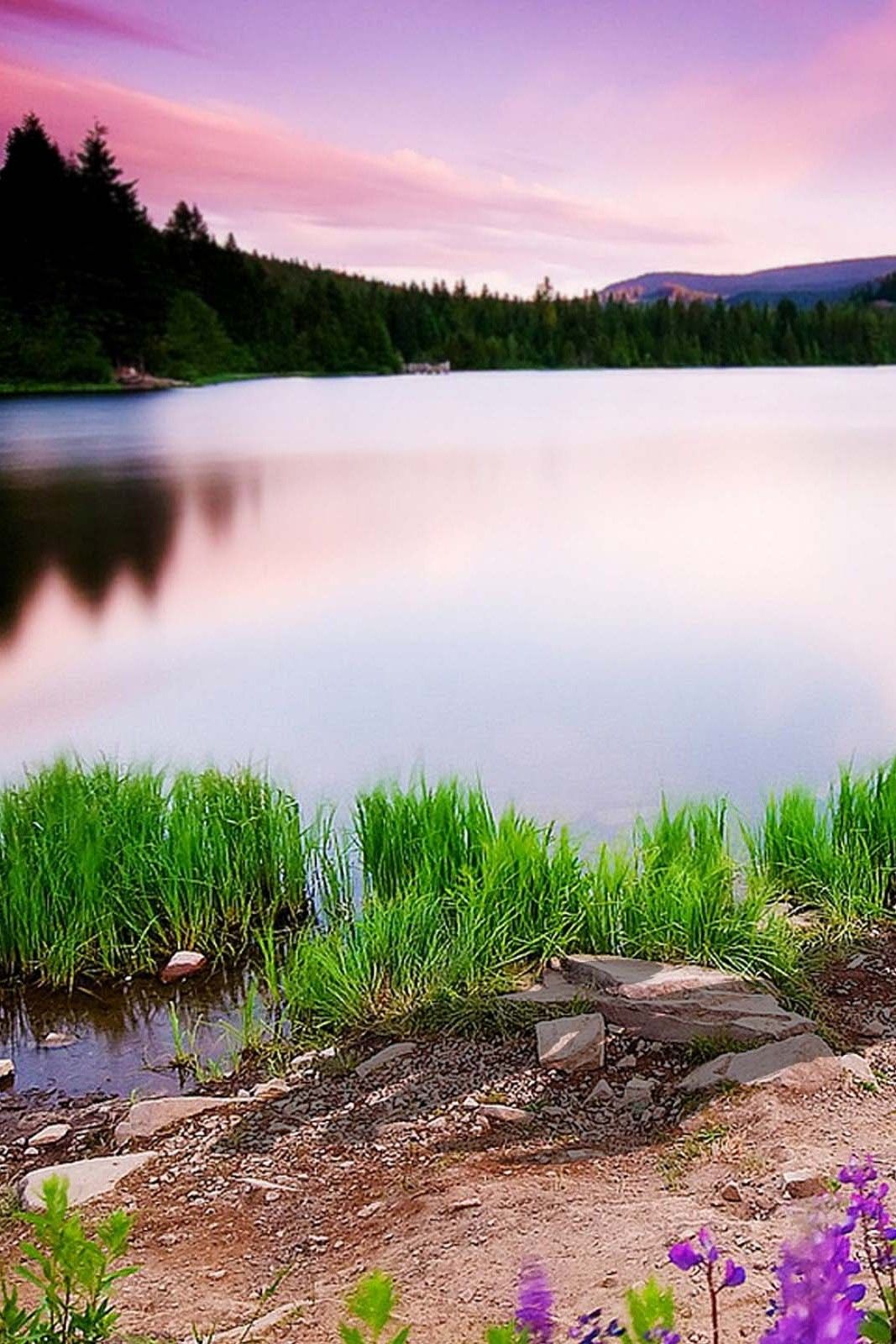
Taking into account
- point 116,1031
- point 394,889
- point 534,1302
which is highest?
point 534,1302

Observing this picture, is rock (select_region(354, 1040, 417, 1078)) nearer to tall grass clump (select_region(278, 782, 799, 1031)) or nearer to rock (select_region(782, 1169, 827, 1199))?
tall grass clump (select_region(278, 782, 799, 1031))

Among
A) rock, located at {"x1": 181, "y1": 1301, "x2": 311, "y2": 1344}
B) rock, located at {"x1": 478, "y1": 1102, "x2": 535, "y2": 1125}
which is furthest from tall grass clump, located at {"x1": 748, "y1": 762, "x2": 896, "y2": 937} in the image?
rock, located at {"x1": 181, "y1": 1301, "x2": 311, "y2": 1344}

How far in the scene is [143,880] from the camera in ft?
21.2

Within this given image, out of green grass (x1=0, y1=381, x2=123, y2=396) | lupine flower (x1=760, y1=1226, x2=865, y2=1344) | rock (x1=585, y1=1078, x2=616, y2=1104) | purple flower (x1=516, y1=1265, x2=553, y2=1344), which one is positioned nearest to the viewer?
lupine flower (x1=760, y1=1226, x2=865, y2=1344)

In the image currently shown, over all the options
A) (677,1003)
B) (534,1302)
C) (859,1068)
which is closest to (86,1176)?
(677,1003)

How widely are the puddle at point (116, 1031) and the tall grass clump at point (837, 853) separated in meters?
2.53

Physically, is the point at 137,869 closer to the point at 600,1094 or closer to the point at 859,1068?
the point at 600,1094

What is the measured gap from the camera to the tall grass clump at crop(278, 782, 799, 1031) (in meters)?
5.12

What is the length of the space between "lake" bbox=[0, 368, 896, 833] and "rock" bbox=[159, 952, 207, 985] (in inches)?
75.0

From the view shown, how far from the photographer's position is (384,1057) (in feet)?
15.5

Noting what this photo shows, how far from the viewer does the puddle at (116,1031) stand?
5.28 meters

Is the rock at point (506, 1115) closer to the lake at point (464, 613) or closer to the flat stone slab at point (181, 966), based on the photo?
the flat stone slab at point (181, 966)

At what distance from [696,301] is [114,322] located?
80847 mm

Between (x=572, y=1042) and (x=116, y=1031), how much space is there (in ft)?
7.28
